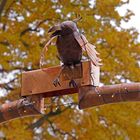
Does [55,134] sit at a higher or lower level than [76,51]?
lower

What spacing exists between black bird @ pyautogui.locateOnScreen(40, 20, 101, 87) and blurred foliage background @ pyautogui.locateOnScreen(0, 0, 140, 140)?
16.6 ft

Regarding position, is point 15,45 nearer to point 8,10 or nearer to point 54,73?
point 8,10

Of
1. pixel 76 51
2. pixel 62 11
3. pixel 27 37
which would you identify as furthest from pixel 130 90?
pixel 27 37

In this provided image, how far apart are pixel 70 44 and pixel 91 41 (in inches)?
216

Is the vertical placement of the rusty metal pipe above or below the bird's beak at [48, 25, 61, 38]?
below

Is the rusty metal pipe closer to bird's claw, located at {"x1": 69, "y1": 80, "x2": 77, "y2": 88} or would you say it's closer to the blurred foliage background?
bird's claw, located at {"x1": 69, "y1": 80, "x2": 77, "y2": 88}

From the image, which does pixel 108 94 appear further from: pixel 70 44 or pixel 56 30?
pixel 56 30

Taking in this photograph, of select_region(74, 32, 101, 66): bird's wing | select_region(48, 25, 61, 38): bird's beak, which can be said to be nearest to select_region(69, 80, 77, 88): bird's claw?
select_region(74, 32, 101, 66): bird's wing

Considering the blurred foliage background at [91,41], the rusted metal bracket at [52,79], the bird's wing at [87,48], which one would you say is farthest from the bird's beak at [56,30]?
the blurred foliage background at [91,41]

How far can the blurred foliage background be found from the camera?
836 centimetres

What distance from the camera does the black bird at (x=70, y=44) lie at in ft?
9.52

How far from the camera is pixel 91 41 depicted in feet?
27.5

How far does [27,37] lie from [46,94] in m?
6.08

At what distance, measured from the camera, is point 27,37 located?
357 inches
